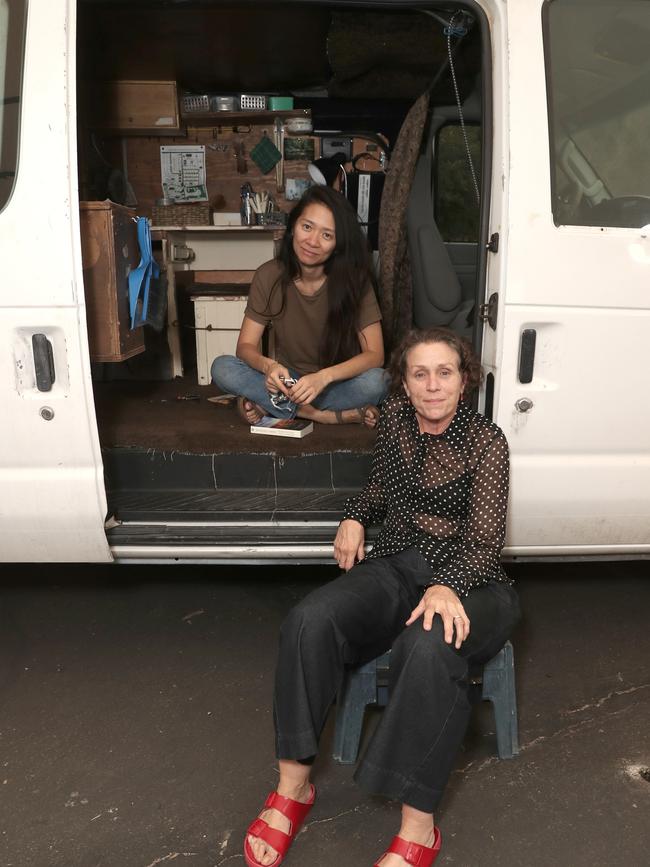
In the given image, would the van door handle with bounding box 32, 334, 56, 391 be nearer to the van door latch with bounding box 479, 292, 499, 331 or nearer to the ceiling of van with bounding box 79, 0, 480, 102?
the van door latch with bounding box 479, 292, 499, 331

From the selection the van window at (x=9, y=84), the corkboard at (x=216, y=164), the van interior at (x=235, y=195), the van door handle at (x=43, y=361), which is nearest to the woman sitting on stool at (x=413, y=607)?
the van interior at (x=235, y=195)

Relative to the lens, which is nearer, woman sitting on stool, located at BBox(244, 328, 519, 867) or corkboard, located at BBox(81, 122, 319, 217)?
woman sitting on stool, located at BBox(244, 328, 519, 867)

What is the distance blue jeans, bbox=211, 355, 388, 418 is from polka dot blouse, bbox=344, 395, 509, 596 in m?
0.83

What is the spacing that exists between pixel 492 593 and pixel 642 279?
39.6 inches

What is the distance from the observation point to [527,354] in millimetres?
2299

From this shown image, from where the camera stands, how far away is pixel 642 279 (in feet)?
7.50

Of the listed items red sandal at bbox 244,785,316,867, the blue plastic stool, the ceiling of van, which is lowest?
red sandal at bbox 244,785,316,867

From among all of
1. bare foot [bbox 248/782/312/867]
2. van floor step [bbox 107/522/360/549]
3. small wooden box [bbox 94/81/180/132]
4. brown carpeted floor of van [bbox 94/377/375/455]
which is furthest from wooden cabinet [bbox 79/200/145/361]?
small wooden box [bbox 94/81/180/132]

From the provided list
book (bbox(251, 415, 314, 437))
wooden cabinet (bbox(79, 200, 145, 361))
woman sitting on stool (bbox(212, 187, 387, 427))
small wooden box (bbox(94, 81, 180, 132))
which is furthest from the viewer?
small wooden box (bbox(94, 81, 180, 132))

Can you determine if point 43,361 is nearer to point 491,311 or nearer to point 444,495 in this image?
point 444,495

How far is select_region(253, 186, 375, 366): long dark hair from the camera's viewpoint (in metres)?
3.09

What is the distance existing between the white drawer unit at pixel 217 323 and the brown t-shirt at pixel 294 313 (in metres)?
1.49

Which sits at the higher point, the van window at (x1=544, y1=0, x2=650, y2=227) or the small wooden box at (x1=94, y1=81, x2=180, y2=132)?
the small wooden box at (x1=94, y1=81, x2=180, y2=132)

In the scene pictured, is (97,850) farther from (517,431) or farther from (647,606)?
(647,606)
